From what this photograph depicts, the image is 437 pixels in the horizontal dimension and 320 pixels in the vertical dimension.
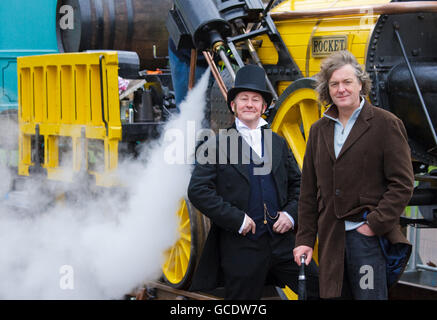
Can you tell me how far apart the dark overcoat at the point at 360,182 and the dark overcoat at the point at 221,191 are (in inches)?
14.1

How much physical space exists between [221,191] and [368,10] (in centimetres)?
167

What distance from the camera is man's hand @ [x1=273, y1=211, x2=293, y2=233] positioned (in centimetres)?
369

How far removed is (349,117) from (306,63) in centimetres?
179

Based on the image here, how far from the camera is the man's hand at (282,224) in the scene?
369 centimetres

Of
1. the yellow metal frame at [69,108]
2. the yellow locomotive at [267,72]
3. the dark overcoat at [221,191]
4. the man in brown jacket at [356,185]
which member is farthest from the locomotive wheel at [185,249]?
the man in brown jacket at [356,185]

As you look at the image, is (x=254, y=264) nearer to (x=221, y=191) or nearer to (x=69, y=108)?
(x=221, y=191)

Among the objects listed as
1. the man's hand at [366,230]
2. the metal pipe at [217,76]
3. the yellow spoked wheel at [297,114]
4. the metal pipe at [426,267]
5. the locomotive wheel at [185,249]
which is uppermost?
the metal pipe at [217,76]

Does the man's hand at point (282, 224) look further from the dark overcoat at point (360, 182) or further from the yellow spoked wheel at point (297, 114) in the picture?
the yellow spoked wheel at point (297, 114)

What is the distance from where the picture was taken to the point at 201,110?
586 centimetres

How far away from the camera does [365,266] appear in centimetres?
331

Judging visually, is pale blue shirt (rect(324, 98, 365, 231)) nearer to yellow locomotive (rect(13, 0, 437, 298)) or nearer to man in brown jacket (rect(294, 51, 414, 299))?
man in brown jacket (rect(294, 51, 414, 299))

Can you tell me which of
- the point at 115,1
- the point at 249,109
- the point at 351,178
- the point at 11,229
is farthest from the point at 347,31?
the point at 115,1

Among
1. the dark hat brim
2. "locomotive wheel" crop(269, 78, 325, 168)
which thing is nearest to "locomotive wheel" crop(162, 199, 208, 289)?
"locomotive wheel" crop(269, 78, 325, 168)
